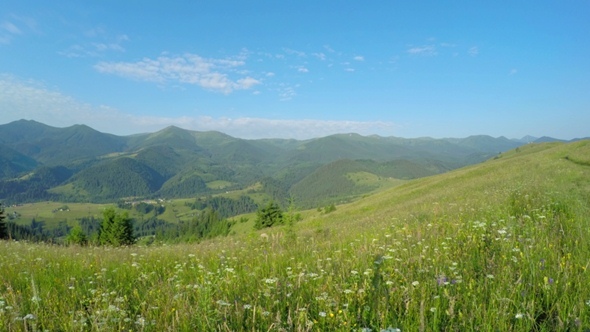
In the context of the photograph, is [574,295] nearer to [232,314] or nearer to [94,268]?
[232,314]

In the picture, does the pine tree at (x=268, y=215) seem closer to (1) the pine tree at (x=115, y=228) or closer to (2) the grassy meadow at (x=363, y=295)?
(1) the pine tree at (x=115, y=228)

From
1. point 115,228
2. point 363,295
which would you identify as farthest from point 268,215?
point 363,295

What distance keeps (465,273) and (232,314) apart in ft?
10.3

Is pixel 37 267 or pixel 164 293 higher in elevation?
pixel 164 293

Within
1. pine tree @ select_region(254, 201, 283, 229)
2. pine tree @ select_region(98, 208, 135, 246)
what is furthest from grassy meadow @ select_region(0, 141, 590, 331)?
pine tree @ select_region(254, 201, 283, 229)

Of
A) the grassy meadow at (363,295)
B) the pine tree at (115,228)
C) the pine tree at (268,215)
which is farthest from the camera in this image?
the pine tree at (268,215)

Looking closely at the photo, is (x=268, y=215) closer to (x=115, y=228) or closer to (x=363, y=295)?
(x=115, y=228)

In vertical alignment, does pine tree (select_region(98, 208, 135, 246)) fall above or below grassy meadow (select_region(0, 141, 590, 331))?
below

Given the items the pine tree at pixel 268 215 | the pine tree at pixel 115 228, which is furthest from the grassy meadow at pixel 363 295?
the pine tree at pixel 268 215

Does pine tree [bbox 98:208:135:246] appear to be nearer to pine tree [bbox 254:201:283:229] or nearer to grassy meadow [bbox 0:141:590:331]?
pine tree [bbox 254:201:283:229]

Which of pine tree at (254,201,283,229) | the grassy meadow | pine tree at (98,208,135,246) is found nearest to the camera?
the grassy meadow

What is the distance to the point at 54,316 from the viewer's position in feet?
12.9

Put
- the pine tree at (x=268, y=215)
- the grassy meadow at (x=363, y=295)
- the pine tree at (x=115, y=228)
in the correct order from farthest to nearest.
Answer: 1. the pine tree at (x=268, y=215)
2. the pine tree at (x=115, y=228)
3. the grassy meadow at (x=363, y=295)

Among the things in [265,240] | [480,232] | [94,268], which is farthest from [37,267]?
[480,232]
